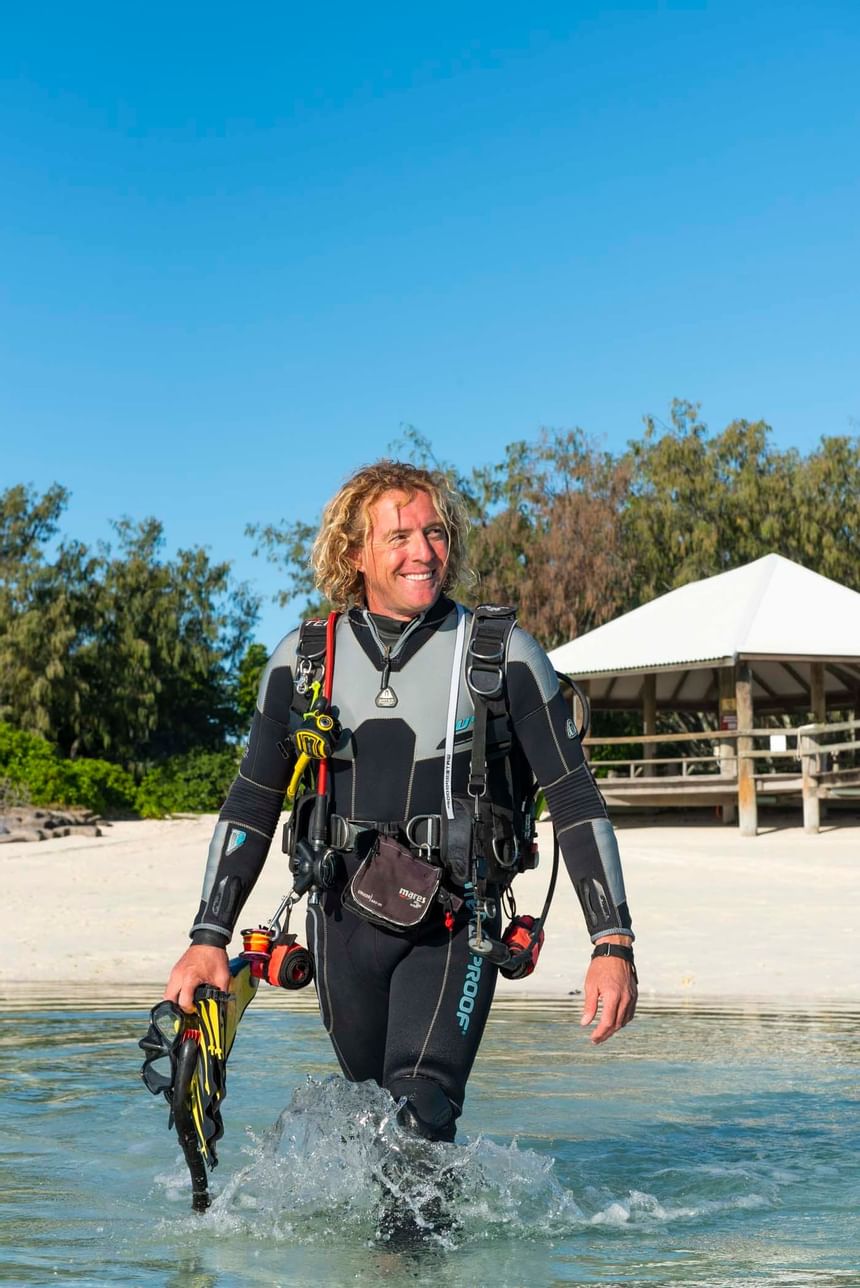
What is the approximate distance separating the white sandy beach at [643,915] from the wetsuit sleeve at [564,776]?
5.06 m

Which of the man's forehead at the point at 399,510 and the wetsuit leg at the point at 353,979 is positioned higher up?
the man's forehead at the point at 399,510

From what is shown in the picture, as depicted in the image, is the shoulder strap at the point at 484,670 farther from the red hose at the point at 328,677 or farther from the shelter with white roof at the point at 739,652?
the shelter with white roof at the point at 739,652

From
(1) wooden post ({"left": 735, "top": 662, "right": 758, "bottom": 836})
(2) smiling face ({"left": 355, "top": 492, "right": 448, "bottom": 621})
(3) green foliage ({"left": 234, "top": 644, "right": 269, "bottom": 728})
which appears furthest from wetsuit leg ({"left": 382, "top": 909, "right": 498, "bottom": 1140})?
(3) green foliage ({"left": 234, "top": 644, "right": 269, "bottom": 728})

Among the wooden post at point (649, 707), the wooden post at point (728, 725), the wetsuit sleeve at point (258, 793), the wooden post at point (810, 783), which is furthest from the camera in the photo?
the wooden post at point (649, 707)

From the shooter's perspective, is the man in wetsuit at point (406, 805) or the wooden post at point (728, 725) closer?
the man in wetsuit at point (406, 805)

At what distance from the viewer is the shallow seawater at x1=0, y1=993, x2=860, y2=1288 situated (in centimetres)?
346

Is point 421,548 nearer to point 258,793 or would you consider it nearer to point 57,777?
point 258,793

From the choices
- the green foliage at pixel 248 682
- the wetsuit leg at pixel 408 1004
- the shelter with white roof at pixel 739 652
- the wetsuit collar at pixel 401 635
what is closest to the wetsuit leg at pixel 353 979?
the wetsuit leg at pixel 408 1004

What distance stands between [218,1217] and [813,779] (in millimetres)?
19327

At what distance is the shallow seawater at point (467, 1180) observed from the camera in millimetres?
3463

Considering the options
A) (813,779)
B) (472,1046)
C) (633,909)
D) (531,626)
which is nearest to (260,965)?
(472,1046)

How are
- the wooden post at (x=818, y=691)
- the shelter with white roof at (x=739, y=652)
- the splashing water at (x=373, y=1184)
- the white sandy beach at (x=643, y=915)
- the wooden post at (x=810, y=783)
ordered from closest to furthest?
the splashing water at (x=373, y=1184)
the white sandy beach at (x=643, y=915)
the wooden post at (x=810, y=783)
the shelter with white roof at (x=739, y=652)
the wooden post at (x=818, y=691)

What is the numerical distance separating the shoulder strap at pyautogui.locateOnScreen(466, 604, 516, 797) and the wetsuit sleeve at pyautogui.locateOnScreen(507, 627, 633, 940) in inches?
1.6

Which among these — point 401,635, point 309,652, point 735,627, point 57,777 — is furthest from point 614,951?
point 57,777
